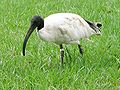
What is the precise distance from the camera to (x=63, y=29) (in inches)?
202

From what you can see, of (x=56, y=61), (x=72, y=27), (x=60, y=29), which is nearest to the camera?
(x=60, y=29)

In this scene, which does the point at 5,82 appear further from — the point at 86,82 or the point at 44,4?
the point at 44,4

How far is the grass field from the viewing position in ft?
15.5

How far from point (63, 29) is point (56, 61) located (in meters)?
0.66

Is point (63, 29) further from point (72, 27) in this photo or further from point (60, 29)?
point (72, 27)

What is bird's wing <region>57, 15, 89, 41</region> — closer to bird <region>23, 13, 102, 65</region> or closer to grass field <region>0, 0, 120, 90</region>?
bird <region>23, 13, 102, 65</region>

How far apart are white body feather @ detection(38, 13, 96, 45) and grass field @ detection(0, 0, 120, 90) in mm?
301

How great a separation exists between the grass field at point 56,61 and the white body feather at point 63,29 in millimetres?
301

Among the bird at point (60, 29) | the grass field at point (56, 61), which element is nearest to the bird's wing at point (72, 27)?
the bird at point (60, 29)

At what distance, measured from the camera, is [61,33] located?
513 centimetres

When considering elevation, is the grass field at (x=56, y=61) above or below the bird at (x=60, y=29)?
below

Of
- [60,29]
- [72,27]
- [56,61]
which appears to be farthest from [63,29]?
[56,61]

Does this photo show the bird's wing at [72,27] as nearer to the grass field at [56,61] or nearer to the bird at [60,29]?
the bird at [60,29]

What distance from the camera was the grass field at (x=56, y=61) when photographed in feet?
15.5
